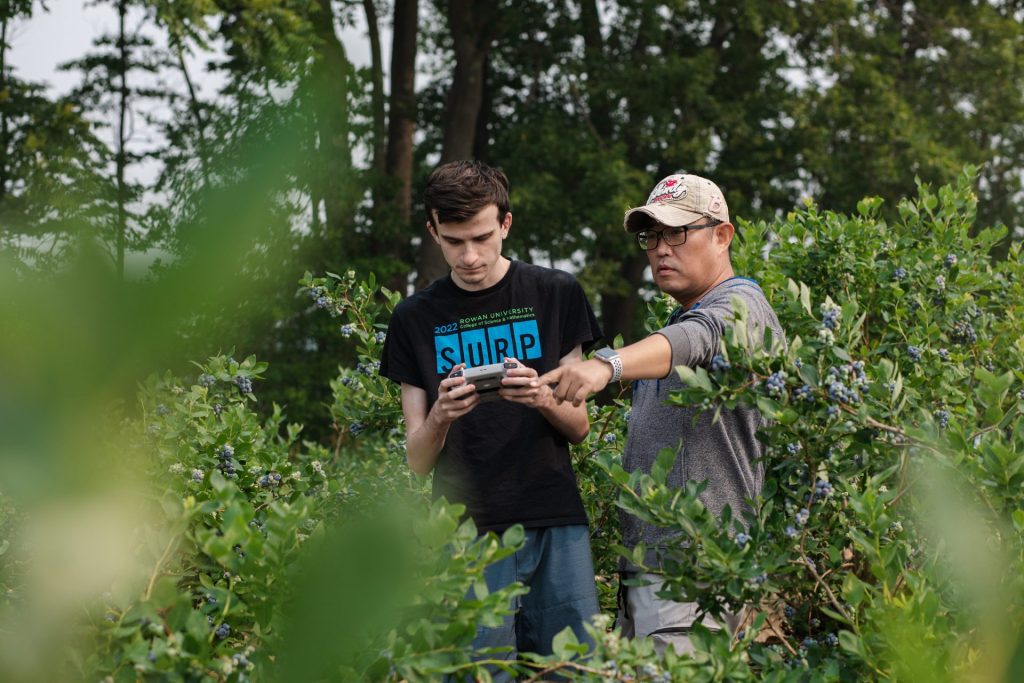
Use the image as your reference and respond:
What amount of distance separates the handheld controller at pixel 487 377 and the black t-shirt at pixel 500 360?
44 cm

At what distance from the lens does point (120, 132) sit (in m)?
0.57

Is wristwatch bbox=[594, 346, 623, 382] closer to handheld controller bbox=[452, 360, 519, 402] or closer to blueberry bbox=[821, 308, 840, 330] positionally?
handheld controller bbox=[452, 360, 519, 402]

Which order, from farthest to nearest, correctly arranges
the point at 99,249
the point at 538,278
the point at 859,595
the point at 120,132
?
the point at 538,278, the point at 859,595, the point at 120,132, the point at 99,249

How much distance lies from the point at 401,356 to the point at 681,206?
0.85 m

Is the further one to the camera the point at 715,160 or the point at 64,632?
the point at 715,160

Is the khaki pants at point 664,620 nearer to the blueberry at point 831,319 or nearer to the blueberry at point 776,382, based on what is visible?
the blueberry at point 776,382

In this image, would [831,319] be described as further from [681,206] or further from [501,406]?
[501,406]

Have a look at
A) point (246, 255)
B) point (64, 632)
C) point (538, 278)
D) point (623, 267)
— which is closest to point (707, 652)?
point (538, 278)

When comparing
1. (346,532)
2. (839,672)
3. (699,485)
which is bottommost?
(839,672)

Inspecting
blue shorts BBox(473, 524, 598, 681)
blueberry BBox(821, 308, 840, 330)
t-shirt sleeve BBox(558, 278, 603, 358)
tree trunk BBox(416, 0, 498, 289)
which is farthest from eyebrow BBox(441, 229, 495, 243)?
tree trunk BBox(416, 0, 498, 289)

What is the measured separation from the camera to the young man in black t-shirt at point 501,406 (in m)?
3.02

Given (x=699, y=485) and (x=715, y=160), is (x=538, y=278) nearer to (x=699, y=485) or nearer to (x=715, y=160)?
(x=699, y=485)

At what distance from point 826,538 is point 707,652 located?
0.64 meters

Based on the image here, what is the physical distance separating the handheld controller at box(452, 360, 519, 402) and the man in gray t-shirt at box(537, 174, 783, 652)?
1.32 feet
